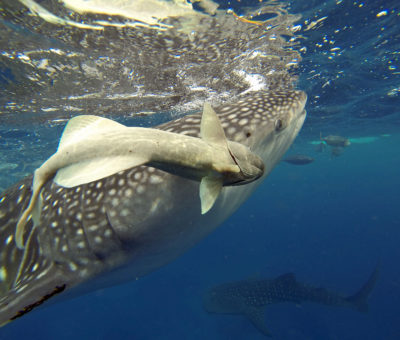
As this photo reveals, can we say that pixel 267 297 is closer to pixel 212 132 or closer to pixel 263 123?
pixel 263 123

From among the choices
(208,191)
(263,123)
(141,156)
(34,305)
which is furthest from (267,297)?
(141,156)

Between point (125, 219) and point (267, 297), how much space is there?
39.9ft

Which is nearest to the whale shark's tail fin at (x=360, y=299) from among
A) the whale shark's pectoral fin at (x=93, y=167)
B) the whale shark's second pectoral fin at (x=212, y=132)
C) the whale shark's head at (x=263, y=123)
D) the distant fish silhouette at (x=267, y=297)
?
the distant fish silhouette at (x=267, y=297)

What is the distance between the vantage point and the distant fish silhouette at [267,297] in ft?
39.8

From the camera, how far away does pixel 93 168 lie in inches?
51.2

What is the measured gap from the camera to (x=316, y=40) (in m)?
7.68

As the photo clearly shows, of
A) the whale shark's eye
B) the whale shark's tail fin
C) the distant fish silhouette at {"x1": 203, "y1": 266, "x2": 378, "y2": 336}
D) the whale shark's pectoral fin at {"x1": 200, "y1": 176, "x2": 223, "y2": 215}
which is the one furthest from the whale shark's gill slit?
the whale shark's tail fin

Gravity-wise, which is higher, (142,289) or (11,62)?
(11,62)

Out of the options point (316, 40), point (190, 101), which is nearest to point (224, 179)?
point (316, 40)

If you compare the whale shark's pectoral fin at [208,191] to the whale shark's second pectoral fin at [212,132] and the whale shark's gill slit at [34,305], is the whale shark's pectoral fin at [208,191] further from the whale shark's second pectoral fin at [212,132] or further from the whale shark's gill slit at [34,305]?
the whale shark's gill slit at [34,305]

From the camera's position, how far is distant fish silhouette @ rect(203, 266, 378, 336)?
39.8ft

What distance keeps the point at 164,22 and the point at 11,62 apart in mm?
4689

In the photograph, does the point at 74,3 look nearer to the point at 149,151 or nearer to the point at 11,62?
the point at 11,62

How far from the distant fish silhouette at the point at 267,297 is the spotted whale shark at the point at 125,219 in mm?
11181
